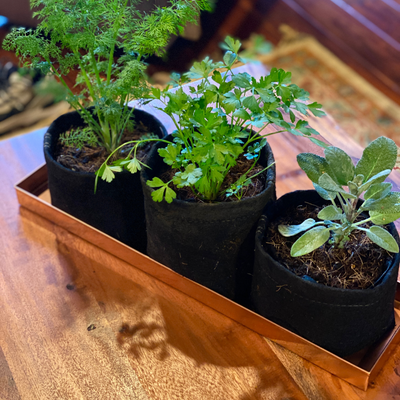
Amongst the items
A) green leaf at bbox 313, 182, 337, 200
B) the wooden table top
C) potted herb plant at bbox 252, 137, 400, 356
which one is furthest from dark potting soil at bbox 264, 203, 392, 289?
the wooden table top

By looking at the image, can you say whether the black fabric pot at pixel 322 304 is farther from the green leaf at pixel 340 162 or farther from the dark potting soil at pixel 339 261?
the green leaf at pixel 340 162

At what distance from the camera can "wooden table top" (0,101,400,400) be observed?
0.86m

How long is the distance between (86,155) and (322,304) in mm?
643

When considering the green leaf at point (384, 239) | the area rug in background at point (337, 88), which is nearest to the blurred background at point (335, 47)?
the area rug in background at point (337, 88)

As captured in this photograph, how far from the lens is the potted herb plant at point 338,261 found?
74 centimetres

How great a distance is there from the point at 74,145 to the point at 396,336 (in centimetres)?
82

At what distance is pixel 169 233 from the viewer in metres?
0.90

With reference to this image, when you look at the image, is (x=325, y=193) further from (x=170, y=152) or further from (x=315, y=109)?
(x=170, y=152)

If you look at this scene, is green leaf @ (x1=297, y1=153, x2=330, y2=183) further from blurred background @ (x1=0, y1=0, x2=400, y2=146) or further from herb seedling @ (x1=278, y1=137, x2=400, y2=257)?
blurred background @ (x1=0, y1=0, x2=400, y2=146)

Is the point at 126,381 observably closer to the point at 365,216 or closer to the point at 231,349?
the point at 231,349

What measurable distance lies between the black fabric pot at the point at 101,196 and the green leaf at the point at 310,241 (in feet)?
1.40

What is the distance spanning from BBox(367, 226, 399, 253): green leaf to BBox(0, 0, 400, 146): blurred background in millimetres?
1538

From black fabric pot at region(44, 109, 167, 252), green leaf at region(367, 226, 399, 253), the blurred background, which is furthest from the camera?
the blurred background

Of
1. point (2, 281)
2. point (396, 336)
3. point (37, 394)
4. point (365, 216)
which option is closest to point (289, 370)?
point (396, 336)
